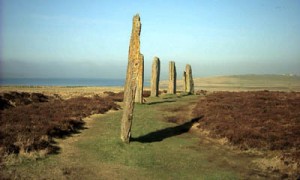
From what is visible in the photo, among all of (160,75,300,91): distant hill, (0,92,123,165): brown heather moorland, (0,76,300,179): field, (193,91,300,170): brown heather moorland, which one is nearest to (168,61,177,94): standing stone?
(0,92,123,165): brown heather moorland

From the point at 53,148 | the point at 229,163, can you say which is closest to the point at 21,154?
the point at 53,148

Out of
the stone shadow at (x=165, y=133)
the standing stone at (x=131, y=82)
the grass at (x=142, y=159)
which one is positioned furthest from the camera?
the stone shadow at (x=165, y=133)

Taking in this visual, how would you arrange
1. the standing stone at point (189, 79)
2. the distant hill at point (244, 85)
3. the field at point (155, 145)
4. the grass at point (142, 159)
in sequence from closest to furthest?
1. the grass at point (142, 159)
2. the field at point (155, 145)
3. the standing stone at point (189, 79)
4. the distant hill at point (244, 85)

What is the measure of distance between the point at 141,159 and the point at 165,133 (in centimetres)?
556

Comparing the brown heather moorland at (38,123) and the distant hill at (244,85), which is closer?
the brown heather moorland at (38,123)

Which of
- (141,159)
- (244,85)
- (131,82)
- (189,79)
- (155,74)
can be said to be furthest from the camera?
(244,85)

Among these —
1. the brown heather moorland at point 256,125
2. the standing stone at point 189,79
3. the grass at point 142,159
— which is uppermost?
the standing stone at point 189,79

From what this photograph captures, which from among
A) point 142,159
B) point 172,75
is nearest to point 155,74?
point 172,75

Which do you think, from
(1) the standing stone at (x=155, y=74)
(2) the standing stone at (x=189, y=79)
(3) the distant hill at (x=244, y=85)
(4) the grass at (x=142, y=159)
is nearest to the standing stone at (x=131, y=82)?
(4) the grass at (x=142, y=159)

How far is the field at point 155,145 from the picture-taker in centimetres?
1159

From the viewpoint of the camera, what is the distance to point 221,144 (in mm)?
16359

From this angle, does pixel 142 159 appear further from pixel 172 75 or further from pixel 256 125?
pixel 172 75

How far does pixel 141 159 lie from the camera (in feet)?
43.7

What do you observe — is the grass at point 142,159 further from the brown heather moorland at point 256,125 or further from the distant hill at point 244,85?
the distant hill at point 244,85
